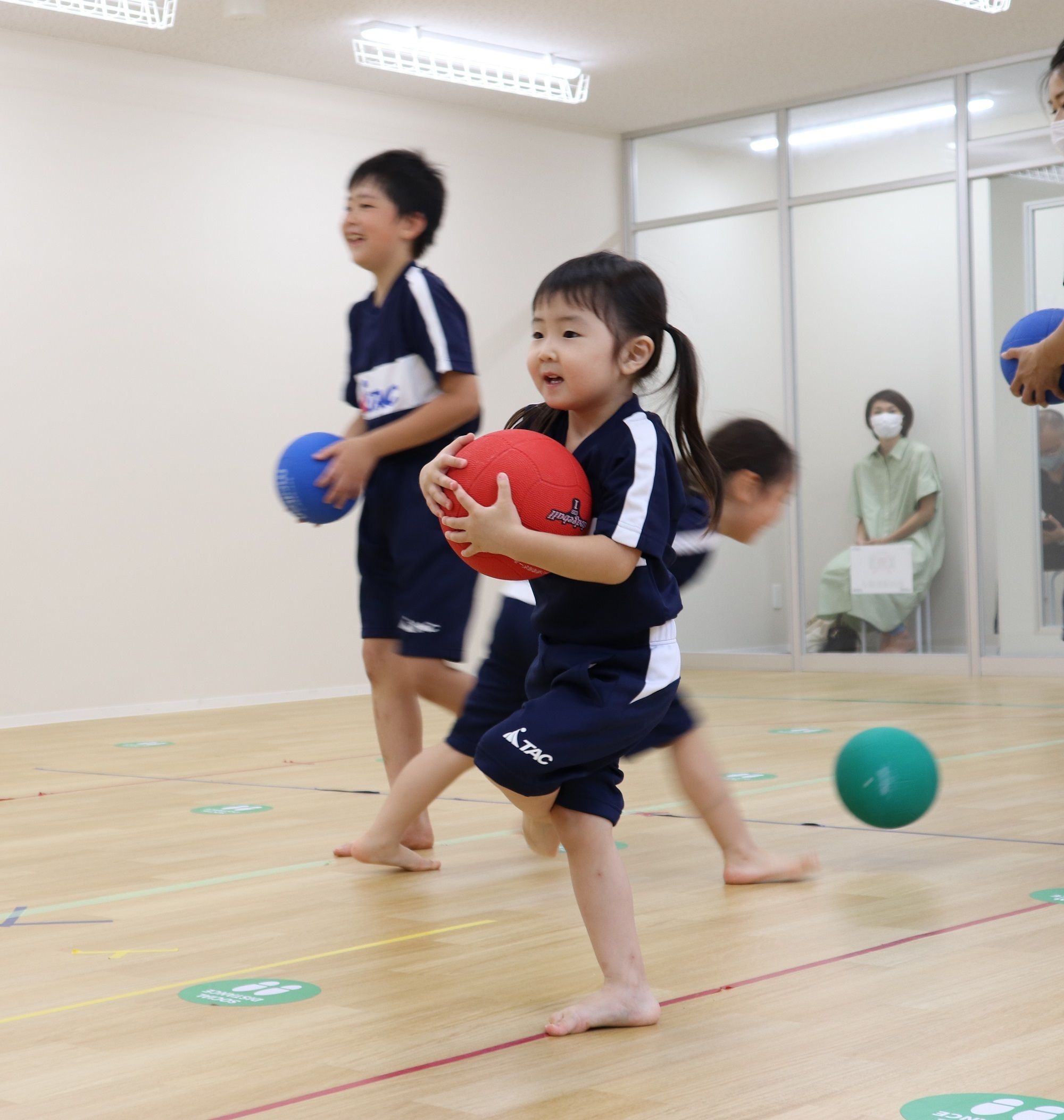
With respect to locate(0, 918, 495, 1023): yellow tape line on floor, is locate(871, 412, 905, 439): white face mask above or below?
above

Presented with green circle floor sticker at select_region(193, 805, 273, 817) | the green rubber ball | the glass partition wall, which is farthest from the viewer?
the glass partition wall

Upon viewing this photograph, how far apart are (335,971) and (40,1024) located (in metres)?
0.40

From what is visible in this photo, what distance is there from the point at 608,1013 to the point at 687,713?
2.92ft

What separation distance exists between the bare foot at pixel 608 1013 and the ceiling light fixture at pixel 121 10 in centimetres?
499

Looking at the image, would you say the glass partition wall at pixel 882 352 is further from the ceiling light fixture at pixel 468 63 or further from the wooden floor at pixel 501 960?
the wooden floor at pixel 501 960

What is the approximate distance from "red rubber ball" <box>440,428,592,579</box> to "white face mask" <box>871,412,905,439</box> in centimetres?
612

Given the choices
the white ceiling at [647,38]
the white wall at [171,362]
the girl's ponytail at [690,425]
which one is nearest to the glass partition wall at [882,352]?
the white ceiling at [647,38]

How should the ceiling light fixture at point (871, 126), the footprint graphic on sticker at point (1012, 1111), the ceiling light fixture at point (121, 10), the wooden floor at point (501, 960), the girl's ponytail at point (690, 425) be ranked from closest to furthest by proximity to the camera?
1. the footprint graphic on sticker at point (1012, 1111)
2. the wooden floor at point (501, 960)
3. the girl's ponytail at point (690, 425)
4. the ceiling light fixture at point (121, 10)
5. the ceiling light fixture at point (871, 126)

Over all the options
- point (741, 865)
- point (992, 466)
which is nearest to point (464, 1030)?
point (741, 865)

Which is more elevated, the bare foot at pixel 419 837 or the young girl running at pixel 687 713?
the young girl running at pixel 687 713

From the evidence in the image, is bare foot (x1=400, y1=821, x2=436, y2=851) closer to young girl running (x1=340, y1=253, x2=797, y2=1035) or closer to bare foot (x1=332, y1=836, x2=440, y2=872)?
bare foot (x1=332, y1=836, x2=440, y2=872)

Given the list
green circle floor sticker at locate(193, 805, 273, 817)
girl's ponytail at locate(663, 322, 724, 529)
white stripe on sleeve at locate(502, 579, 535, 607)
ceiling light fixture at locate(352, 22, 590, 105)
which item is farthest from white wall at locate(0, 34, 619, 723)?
girl's ponytail at locate(663, 322, 724, 529)

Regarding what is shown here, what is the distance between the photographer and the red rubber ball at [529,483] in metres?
1.76

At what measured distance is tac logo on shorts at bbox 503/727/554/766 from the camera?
174 centimetres
